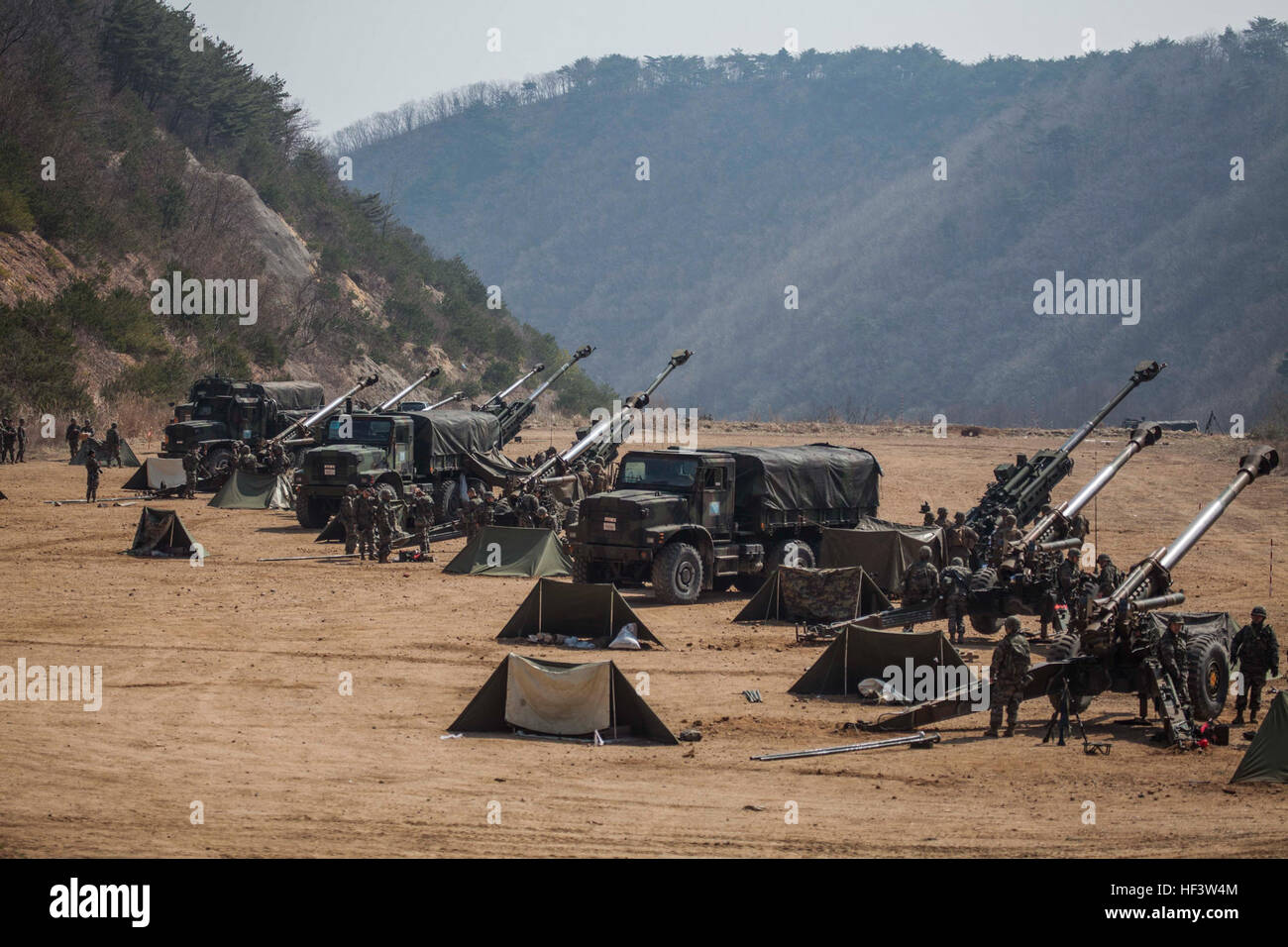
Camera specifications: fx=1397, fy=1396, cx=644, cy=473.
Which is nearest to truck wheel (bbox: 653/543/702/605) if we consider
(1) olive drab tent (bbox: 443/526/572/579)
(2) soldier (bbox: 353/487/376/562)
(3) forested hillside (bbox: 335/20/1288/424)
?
(1) olive drab tent (bbox: 443/526/572/579)

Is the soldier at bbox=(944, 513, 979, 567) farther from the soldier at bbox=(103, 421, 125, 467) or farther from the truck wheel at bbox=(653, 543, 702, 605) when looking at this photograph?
the soldier at bbox=(103, 421, 125, 467)

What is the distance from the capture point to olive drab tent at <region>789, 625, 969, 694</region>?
50.4 ft

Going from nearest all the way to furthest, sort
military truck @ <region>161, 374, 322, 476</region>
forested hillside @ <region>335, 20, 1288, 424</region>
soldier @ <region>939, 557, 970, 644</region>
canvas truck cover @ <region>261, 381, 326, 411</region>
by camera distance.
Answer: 1. soldier @ <region>939, 557, 970, 644</region>
2. military truck @ <region>161, 374, 322, 476</region>
3. canvas truck cover @ <region>261, 381, 326, 411</region>
4. forested hillside @ <region>335, 20, 1288, 424</region>

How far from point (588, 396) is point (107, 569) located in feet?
180

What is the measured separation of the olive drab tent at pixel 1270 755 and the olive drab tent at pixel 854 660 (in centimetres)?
391

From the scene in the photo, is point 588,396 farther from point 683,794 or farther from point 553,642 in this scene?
point 683,794

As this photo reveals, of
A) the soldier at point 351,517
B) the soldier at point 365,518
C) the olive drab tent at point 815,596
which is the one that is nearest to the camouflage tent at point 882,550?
the olive drab tent at point 815,596

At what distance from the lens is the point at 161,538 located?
83.2 ft

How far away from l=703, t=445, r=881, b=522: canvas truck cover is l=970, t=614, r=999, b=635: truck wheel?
489 cm

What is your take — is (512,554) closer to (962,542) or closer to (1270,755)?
(962,542)

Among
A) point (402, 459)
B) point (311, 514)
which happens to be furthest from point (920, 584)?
point (311, 514)

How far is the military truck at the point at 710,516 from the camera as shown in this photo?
71.4 ft

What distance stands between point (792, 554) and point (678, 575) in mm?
2435

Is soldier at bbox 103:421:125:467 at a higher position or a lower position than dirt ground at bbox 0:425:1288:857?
higher
